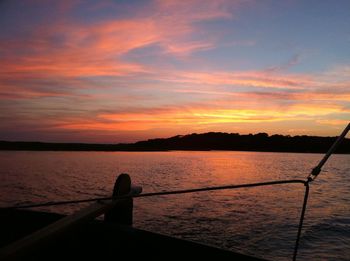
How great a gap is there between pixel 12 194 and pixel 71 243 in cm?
2486

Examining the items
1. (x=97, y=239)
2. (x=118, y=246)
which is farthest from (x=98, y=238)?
(x=118, y=246)

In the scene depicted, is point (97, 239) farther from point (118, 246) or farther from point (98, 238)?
point (118, 246)

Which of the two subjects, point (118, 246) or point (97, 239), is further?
point (97, 239)

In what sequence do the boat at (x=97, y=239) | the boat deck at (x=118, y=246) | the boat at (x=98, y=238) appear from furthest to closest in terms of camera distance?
the boat deck at (x=118, y=246) < the boat at (x=97, y=239) < the boat at (x=98, y=238)

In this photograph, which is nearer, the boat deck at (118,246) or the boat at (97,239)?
the boat at (97,239)

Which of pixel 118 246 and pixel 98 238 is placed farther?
pixel 98 238

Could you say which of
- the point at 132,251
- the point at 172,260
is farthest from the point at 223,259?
the point at 132,251

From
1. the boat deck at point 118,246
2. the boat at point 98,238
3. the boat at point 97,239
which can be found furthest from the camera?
the boat deck at point 118,246

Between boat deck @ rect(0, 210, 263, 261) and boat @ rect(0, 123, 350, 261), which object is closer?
boat @ rect(0, 123, 350, 261)

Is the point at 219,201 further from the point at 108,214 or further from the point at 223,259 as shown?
the point at 223,259

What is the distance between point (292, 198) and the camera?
28516 millimetres

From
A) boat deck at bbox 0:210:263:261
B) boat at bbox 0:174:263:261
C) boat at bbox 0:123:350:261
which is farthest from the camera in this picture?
boat deck at bbox 0:210:263:261

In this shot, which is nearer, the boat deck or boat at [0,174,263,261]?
boat at [0,174,263,261]

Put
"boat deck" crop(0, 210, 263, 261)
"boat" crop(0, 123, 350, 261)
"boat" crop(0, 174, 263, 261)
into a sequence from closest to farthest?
"boat" crop(0, 123, 350, 261), "boat" crop(0, 174, 263, 261), "boat deck" crop(0, 210, 263, 261)
